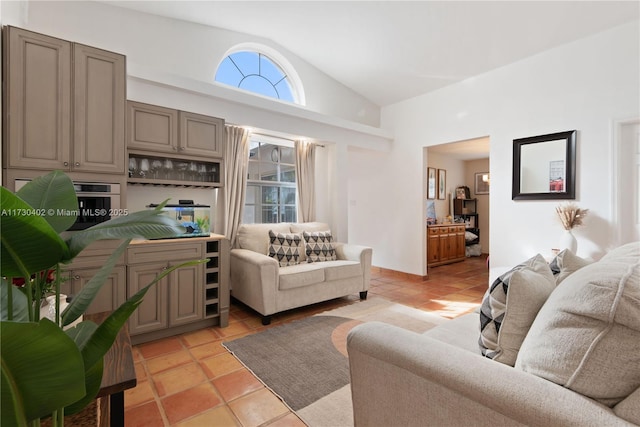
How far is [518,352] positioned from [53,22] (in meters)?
A: 4.17

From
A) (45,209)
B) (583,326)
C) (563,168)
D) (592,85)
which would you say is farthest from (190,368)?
(592,85)

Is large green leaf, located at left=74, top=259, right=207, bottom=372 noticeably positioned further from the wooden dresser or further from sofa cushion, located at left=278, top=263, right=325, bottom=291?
the wooden dresser

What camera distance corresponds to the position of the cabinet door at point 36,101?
203 centimetres

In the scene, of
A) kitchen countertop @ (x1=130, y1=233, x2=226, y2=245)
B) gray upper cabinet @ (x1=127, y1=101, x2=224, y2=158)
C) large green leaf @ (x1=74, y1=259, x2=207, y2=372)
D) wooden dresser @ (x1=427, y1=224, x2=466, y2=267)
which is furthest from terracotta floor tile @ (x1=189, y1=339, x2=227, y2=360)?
wooden dresser @ (x1=427, y1=224, x2=466, y2=267)

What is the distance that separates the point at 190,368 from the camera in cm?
218

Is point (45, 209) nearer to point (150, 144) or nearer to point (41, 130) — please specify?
point (41, 130)

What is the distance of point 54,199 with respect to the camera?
600mm

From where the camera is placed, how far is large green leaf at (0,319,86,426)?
14.4 inches

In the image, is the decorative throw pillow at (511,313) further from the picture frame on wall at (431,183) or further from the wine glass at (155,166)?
the picture frame on wall at (431,183)

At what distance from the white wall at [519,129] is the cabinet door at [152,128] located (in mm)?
3570

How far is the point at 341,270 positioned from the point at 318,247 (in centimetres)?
44

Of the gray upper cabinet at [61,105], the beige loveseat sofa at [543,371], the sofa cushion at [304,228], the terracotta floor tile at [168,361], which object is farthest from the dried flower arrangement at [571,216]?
the gray upper cabinet at [61,105]

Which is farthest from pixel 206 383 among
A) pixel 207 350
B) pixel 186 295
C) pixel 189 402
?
pixel 186 295

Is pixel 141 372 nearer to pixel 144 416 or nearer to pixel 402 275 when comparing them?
pixel 144 416
